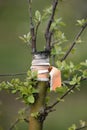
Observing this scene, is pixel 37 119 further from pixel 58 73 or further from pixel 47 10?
pixel 47 10

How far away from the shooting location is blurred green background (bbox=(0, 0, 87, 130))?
2303 mm

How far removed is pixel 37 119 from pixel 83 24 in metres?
0.27

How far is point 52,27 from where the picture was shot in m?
0.87

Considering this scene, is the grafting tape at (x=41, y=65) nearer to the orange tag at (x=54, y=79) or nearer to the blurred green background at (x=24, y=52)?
the orange tag at (x=54, y=79)

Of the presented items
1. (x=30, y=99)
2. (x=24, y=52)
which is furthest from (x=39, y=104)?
(x=24, y=52)

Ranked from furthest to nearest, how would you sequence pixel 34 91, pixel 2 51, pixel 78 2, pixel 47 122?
pixel 78 2 < pixel 2 51 < pixel 47 122 < pixel 34 91

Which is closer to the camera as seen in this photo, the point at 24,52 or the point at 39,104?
the point at 39,104

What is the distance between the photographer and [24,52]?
246 centimetres

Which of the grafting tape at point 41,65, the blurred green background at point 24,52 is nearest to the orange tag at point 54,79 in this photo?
the grafting tape at point 41,65

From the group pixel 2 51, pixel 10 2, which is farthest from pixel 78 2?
pixel 2 51

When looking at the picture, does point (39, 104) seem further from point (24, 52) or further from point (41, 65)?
point (24, 52)

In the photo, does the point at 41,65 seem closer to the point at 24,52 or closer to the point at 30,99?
the point at 30,99

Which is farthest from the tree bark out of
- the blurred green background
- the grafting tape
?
the blurred green background

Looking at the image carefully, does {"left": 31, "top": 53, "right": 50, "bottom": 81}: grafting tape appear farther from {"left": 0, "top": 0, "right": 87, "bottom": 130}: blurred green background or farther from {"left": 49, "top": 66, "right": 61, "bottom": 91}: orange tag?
{"left": 0, "top": 0, "right": 87, "bottom": 130}: blurred green background
